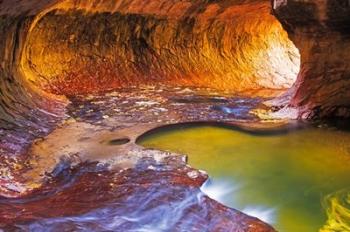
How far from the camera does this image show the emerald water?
4902mm

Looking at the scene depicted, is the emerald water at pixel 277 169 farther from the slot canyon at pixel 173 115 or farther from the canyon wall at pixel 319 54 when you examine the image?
the canyon wall at pixel 319 54

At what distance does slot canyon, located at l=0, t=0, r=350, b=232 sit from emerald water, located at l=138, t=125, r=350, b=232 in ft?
0.09

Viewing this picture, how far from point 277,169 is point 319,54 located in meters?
3.84

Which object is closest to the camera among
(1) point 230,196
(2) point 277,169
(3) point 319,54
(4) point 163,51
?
(1) point 230,196

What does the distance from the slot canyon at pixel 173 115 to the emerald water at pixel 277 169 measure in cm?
3

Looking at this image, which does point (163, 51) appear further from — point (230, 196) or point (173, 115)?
point (230, 196)

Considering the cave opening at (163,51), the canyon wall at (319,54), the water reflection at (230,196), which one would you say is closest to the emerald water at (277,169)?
the water reflection at (230,196)

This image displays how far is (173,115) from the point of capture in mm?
9172

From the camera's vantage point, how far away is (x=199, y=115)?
921 centimetres

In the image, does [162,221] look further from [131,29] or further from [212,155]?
[131,29]

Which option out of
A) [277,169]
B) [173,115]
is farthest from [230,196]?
[173,115]

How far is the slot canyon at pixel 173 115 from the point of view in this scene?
194 inches

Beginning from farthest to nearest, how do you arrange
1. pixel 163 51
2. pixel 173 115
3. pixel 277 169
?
pixel 163 51 → pixel 173 115 → pixel 277 169

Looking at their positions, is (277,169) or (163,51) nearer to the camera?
(277,169)
